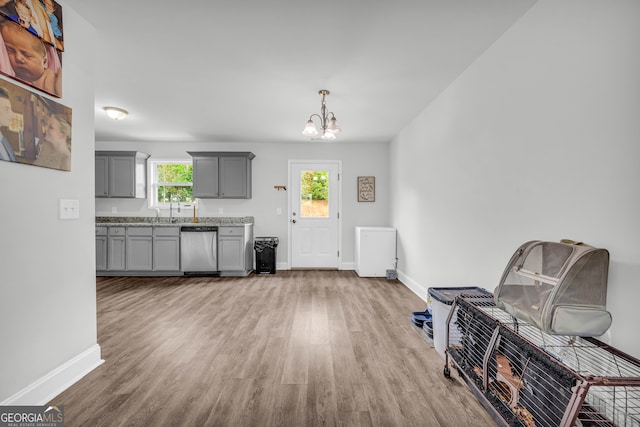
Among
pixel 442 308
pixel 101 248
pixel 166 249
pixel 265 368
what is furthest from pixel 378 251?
pixel 101 248

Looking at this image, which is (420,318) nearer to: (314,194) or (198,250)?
(314,194)

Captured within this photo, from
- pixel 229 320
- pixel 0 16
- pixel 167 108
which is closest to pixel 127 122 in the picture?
pixel 167 108

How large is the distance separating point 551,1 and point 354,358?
2627mm

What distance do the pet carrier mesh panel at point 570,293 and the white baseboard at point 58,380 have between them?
8.51ft

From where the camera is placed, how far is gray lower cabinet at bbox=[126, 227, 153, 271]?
15.8 ft

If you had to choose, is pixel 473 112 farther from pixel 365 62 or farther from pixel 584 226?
pixel 584 226

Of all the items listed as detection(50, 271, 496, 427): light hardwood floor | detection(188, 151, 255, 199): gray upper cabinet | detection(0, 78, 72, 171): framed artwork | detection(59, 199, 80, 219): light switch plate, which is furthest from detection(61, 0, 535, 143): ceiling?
detection(50, 271, 496, 427): light hardwood floor

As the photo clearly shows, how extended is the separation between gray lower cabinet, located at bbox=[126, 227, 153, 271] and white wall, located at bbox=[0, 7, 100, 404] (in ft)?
9.95

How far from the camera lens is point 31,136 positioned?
5.14ft

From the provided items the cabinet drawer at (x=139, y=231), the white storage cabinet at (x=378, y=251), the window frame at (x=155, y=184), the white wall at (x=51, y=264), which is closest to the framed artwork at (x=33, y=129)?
the white wall at (x=51, y=264)

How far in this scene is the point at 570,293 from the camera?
1.25 metres

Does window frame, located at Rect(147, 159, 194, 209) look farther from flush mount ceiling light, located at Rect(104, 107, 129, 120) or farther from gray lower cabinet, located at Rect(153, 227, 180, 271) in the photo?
flush mount ceiling light, located at Rect(104, 107, 129, 120)

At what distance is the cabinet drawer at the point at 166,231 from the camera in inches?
190

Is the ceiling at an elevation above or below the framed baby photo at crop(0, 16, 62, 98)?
above
